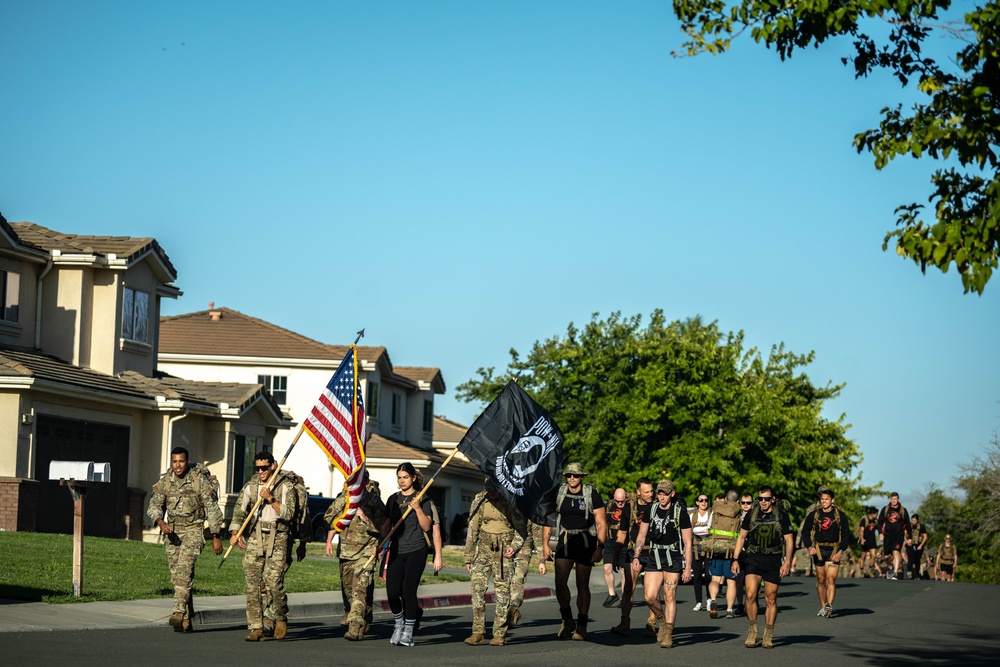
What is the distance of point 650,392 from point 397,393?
1114 cm

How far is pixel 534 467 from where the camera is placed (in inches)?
645

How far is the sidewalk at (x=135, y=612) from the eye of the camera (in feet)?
49.6

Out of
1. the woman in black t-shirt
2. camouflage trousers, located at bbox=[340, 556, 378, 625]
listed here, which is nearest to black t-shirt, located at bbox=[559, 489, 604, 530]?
the woman in black t-shirt

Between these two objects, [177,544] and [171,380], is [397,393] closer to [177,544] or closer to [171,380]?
[171,380]

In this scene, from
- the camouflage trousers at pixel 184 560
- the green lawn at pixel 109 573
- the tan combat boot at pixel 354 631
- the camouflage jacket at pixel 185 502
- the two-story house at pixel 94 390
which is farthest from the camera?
the two-story house at pixel 94 390

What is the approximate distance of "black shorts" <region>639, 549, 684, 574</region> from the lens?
16.0 metres

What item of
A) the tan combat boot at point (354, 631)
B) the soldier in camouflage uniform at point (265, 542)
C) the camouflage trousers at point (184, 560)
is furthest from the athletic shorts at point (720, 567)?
the camouflage trousers at point (184, 560)

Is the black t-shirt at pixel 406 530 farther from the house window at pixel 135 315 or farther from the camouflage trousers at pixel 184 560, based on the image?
the house window at pixel 135 315

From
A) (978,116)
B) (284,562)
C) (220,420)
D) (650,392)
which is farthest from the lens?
(650,392)

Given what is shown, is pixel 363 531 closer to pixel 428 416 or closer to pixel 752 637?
pixel 752 637

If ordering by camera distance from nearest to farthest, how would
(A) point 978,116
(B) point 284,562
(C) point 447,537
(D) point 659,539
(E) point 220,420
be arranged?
(A) point 978,116 < (B) point 284,562 < (D) point 659,539 < (E) point 220,420 < (C) point 447,537

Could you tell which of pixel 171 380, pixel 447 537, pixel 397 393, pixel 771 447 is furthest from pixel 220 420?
pixel 771 447

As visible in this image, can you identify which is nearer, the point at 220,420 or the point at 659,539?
the point at 659,539

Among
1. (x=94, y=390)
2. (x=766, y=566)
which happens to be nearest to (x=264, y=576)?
(x=766, y=566)
